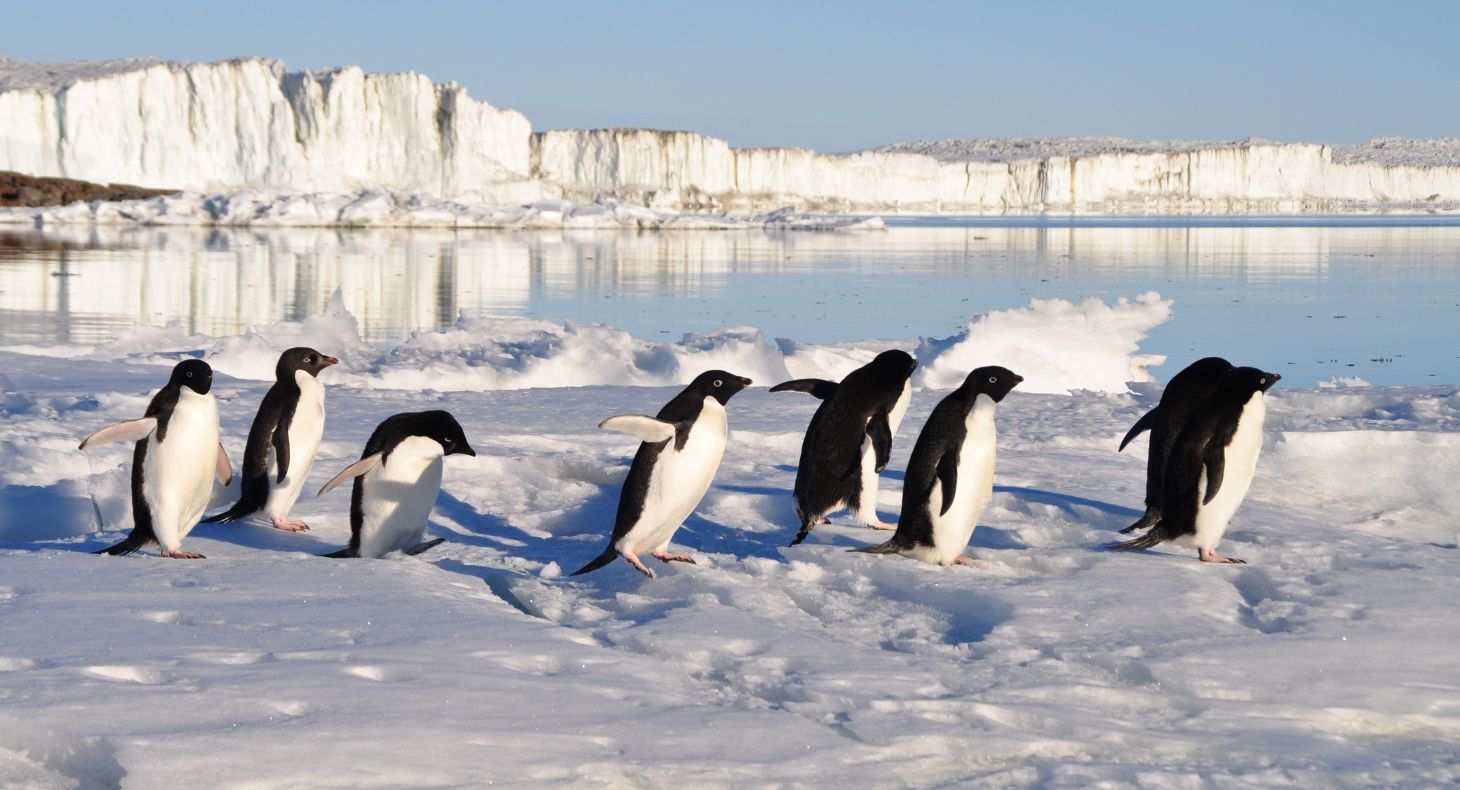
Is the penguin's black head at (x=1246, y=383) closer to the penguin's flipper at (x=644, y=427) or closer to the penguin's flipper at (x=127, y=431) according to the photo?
the penguin's flipper at (x=644, y=427)

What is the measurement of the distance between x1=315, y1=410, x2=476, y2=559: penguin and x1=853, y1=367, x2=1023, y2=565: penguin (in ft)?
4.98

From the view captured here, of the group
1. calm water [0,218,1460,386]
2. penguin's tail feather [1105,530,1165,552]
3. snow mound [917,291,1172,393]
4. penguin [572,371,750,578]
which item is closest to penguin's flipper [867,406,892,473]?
penguin [572,371,750,578]

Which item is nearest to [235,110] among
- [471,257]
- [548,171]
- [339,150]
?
[339,150]

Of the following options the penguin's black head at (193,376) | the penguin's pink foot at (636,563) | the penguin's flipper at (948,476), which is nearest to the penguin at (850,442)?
the penguin's flipper at (948,476)

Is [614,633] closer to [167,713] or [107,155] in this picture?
[167,713]

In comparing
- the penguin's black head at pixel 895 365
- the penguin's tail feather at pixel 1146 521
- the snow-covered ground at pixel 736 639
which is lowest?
the snow-covered ground at pixel 736 639

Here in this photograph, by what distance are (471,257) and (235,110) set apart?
88.0 ft

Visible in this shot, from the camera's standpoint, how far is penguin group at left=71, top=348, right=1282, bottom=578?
14.9 ft

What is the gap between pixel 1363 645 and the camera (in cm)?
359

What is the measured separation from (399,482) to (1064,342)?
828 cm

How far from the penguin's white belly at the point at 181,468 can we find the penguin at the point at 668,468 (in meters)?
1.32

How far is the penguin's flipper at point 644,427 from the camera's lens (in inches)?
173

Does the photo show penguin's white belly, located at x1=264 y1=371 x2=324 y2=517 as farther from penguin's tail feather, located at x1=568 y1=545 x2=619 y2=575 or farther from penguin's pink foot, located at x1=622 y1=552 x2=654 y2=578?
penguin's pink foot, located at x1=622 y1=552 x2=654 y2=578

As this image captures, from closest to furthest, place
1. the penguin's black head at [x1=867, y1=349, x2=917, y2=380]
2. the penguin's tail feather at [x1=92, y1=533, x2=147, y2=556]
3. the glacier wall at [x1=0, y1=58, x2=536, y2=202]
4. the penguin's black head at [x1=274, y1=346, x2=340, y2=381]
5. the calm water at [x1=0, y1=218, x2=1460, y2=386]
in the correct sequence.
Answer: the penguin's tail feather at [x1=92, y1=533, x2=147, y2=556] → the penguin's black head at [x1=867, y1=349, x2=917, y2=380] → the penguin's black head at [x1=274, y1=346, x2=340, y2=381] → the calm water at [x1=0, y1=218, x2=1460, y2=386] → the glacier wall at [x1=0, y1=58, x2=536, y2=202]
